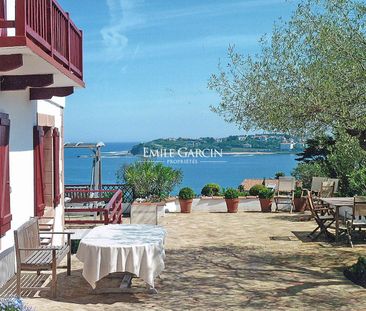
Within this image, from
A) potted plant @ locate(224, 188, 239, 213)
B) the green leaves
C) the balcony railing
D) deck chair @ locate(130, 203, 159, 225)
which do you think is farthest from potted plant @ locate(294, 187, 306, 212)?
the balcony railing

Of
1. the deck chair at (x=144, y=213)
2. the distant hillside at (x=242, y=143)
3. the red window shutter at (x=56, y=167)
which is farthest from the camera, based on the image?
the deck chair at (x=144, y=213)

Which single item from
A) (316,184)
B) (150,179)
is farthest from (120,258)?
(316,184)

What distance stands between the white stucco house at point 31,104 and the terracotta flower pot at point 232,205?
693 cm

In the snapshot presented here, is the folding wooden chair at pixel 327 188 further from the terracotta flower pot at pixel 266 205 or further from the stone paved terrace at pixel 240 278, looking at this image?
the terracotta flower pot at pixel 266 205

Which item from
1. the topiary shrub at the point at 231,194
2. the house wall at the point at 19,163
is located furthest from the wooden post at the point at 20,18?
the topiary shrub at the point at 231,194

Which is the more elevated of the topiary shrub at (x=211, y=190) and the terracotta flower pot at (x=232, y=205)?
the topiary shrub at (x=211, y=190)

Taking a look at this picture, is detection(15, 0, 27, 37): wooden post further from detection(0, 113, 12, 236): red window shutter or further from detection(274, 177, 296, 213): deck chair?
detection(274, 177, 296, 213): deck chair

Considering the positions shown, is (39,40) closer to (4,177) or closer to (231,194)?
(4,177)

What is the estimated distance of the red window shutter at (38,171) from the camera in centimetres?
904

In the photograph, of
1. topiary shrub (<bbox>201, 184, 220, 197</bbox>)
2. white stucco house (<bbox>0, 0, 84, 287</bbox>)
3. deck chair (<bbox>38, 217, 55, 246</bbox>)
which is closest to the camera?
white stucco house (<bbox>0, 0, 84, 287</bbox>)

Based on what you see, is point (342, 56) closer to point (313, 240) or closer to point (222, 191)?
point (313, 240)

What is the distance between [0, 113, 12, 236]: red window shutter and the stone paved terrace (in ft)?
3.49

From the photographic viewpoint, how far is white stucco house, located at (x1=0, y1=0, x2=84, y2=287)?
5738 mm

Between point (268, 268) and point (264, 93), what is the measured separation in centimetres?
270
